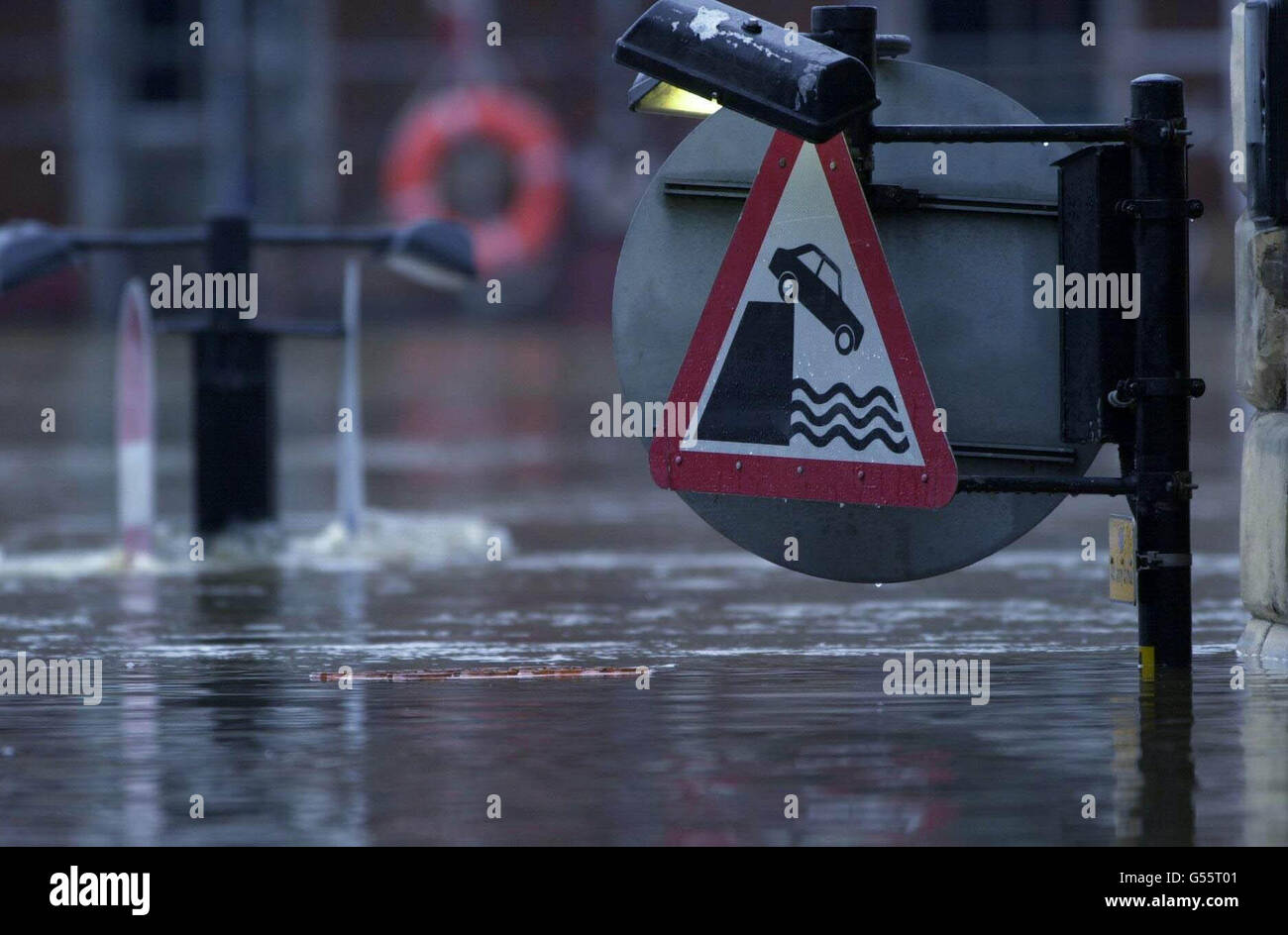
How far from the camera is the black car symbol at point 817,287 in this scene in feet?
21.2

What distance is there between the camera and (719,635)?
324 inches

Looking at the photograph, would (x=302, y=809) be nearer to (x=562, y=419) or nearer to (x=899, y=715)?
(x=899, y=715)

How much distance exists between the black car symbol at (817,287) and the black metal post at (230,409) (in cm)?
474

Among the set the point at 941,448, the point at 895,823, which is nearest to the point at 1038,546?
the point at 941,448

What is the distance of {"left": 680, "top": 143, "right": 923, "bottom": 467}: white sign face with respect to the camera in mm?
6461

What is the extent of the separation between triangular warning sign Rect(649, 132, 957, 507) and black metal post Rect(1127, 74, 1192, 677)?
499mm

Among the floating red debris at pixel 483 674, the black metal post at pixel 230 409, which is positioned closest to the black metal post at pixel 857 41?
the floating red debris at pixel 483 674

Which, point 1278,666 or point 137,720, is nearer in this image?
point 137,720

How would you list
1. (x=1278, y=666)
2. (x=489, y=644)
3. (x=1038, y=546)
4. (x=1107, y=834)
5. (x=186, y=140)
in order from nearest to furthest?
(x=1107, y=834)
(x=1278, y=666)
(x=489, y=644)
(x=1038, y=546)
(x=186, y=140)

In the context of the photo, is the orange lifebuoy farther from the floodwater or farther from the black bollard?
the black bollard

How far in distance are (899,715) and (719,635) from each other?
1894mm

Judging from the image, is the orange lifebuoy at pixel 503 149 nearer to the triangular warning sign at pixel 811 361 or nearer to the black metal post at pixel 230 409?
the black metal post at pixel 230 409

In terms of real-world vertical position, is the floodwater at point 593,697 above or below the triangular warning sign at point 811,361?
below

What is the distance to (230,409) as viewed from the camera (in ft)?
35.8
